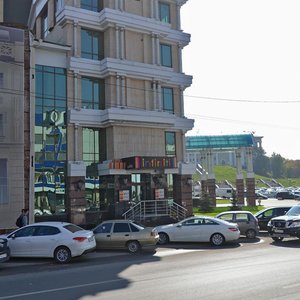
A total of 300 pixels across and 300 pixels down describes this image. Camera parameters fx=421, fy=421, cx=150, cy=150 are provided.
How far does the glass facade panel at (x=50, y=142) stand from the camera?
26703 millimetres

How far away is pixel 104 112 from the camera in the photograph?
28.4 metres

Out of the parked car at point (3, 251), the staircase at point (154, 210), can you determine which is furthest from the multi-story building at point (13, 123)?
the parked car at point (3, 251)

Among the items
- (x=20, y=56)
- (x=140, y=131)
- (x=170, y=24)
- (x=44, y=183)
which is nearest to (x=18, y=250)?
(x=44, y=183)

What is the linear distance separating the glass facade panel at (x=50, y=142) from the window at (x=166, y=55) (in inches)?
335

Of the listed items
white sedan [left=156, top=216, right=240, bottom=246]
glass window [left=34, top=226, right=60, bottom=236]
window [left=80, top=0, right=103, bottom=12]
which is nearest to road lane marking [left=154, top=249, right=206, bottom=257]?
white sedan [left=156, top=216, right=240, bottom=246]

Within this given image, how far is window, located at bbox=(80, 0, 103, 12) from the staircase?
558 inches

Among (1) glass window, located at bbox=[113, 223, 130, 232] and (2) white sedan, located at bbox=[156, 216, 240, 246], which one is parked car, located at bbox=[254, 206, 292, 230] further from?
(1) glass window, located at bbox=[113, 223, 130, 232]

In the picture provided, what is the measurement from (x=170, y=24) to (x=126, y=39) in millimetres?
4685

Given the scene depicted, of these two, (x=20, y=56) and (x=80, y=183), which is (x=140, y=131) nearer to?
(x=80, y=183)

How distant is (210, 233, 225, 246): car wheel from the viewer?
18.9 meters

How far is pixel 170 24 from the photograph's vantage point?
108 feet

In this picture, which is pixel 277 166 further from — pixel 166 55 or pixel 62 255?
pixel 62 255

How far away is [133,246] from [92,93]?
578 inches

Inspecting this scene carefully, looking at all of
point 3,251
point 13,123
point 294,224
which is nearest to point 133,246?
point 3,251
